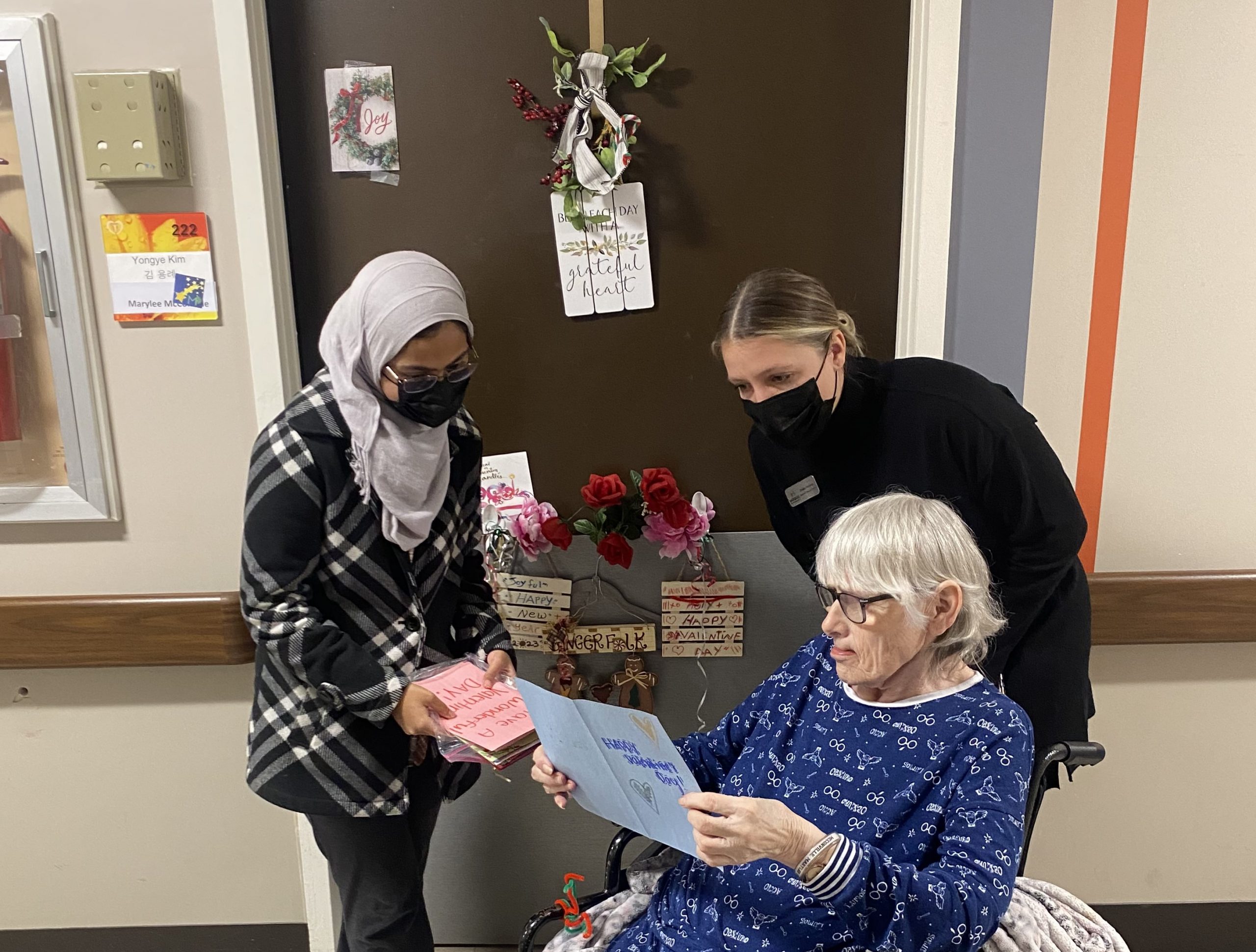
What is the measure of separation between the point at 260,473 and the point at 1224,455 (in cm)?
196

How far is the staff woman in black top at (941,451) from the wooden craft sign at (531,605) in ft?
2.28

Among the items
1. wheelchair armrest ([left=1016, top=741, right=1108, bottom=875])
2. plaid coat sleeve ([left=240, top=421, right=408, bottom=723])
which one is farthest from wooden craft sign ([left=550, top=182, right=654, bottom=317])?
wheelchair armrest ([left=1016, top=741, right=1108, bottom=875])

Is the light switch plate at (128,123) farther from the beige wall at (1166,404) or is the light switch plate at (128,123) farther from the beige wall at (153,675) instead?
the beige wall at (1166,404)

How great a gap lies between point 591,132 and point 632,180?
0.13m

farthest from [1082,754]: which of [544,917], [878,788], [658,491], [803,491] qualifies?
[658,491]

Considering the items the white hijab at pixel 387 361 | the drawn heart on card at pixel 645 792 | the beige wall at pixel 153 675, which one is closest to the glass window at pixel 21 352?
the beige wall at pixel 153 675

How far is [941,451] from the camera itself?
1.49 metres

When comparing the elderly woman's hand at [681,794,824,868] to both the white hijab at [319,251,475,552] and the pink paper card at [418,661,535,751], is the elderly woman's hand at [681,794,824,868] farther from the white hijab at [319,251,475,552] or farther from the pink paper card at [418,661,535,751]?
the white hijab at [319,251,475,552]

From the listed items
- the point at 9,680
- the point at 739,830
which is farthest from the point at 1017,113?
the point at 9,680

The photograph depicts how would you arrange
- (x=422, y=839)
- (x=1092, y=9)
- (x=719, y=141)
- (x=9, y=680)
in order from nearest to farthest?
1. (x=422, y=839)
2. (x=1092, y=9)
3. (x=719, y=141)
4. (x=9, y=680)

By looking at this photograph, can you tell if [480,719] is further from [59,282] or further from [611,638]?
[59,282]

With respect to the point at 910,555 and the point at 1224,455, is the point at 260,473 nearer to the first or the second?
the point at 910,555

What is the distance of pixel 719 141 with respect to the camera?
74.8 inches

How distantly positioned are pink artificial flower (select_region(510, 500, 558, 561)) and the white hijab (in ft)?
1.91
